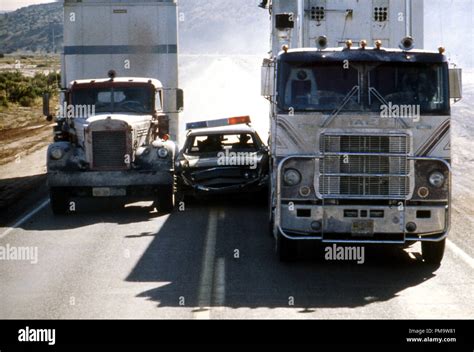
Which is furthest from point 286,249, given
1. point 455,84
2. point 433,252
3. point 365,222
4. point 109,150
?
point 109,150

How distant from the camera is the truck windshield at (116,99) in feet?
65.1

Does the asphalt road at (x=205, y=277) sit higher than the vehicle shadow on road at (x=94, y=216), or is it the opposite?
the vehicle shadow on road at (x=94, y=216)

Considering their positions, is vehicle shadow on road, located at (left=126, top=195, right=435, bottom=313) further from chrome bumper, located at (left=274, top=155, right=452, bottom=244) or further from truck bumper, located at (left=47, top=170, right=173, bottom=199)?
truck bumper, located at (left=47, top=170, right=173, bottom=199)

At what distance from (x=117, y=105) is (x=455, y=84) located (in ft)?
27.8

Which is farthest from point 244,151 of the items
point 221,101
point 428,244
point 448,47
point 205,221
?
point 448,47

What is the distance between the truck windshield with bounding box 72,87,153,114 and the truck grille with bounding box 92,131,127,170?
3.72 ft

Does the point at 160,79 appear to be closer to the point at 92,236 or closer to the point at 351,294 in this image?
the point at 92,236

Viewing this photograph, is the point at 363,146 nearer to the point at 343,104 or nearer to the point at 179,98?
the point at 343,104

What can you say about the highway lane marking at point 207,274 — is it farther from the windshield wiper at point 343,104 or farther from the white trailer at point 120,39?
the white trailer at point 120,39

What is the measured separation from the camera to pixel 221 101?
2254 inches

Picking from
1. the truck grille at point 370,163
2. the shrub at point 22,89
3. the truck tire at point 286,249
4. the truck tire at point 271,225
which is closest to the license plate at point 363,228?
the truck grille at point 370,163

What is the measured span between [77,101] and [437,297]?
10473 mm

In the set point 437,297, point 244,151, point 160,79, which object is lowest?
point 437,297

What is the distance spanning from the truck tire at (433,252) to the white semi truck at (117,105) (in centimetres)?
632
